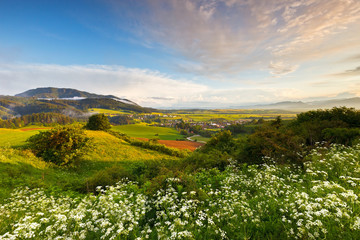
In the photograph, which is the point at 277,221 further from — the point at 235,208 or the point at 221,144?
the point at 221,144

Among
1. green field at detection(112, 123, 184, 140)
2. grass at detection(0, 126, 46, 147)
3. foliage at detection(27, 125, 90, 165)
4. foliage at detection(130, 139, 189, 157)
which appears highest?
foliage at detection(27, 125, 90, 165)

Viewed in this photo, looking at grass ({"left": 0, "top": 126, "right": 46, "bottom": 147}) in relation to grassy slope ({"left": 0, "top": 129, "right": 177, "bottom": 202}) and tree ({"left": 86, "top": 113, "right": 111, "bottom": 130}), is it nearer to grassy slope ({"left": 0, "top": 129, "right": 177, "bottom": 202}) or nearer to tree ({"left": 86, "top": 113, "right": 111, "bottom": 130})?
grassy slope ({"left": 0, "top": 129, "right": 177, "bottom": 202})

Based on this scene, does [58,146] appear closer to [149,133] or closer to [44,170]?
[44,170]

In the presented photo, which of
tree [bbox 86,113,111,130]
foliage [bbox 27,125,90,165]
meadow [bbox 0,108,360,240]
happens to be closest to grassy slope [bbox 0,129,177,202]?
meadow [bbox 0,108,360,240]

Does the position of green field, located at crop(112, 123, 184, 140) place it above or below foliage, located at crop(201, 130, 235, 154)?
below

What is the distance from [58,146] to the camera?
57.8ft

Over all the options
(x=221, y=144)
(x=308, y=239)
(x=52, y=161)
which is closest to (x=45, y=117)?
(x=52, y=161)

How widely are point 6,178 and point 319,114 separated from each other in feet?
91.1

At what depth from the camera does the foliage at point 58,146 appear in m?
16.9

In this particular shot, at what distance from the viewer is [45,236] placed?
3.79 metres

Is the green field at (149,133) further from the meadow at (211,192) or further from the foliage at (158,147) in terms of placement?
the meadow at (211,192)

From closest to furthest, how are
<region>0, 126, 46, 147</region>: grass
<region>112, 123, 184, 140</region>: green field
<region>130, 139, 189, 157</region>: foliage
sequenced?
<region>0, 126, 46, 147</region>: grass
<region>130, 139, 189, 157</region>: foliage
<region>112, 123, 184, 140</region>: green field

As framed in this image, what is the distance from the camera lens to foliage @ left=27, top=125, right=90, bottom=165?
16.9 meters

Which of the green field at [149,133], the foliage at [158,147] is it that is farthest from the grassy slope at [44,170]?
the green field at [149,133]
